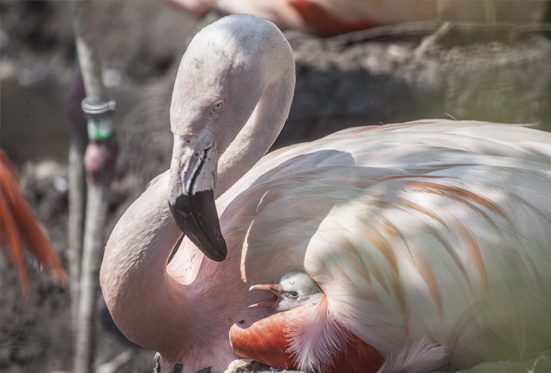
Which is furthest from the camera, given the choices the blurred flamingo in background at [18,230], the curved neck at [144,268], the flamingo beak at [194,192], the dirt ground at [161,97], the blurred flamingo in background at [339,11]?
the blurred flamingo in background at [18,230]

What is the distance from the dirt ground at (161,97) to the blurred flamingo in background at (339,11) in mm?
53

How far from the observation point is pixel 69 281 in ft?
13.4

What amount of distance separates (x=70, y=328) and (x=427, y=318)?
2235 mm

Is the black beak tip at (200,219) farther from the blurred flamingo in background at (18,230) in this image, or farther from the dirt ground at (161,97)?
the blurred flamingo in background at (18,230)

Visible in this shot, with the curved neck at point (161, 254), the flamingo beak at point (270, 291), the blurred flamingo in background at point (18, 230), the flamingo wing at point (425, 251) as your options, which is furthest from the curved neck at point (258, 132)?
the blurred flamingo in background at point (18, 230)

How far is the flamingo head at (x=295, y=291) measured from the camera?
6.75ft

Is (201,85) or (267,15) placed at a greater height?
(201,85)

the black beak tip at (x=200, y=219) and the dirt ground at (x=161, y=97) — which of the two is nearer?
the black beak tip at (x=200, y=219)

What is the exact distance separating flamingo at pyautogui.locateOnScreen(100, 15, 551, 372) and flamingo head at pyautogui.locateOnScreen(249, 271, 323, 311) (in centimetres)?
2

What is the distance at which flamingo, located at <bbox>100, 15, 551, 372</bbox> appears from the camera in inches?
79.4

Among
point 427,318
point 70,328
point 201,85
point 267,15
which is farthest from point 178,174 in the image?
point 70,328

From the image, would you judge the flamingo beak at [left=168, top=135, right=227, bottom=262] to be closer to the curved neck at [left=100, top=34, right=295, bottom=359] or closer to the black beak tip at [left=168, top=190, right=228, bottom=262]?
the black beak tip at [left=168, top=190, right=228, bottom=262]

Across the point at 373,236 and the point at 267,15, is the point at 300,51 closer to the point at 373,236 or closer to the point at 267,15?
the point at 267,15

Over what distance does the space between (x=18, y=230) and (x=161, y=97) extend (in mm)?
1206
